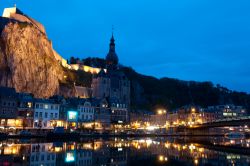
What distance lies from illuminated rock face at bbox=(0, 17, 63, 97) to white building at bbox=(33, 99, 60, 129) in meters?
19.3

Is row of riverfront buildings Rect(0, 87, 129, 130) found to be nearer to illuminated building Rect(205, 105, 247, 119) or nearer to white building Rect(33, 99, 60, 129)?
white building Rect(33, 99, 60, 129)

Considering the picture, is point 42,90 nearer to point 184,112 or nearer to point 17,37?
point 17,37

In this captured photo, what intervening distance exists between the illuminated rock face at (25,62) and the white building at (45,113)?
19348 mm

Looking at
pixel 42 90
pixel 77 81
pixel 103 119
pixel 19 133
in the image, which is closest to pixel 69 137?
pixel 19 133

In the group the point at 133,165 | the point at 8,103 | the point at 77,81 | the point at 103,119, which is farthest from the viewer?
the point at 77,81

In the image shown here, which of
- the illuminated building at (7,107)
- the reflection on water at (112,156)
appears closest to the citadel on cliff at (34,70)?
the illuminated building at (7,107)

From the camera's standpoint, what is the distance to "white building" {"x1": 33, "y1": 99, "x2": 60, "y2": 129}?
82875 millimetres

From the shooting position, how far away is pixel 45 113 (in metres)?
84.9

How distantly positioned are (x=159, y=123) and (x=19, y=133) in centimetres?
8687

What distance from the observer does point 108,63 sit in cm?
13538

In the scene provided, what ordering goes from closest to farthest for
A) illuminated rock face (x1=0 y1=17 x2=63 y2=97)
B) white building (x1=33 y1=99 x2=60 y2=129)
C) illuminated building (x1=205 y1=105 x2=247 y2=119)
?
white building (x1=33 y1=99 x2=60 y2=129)
illuminated rock face (x1=0 y1=17 x2=63 y2=97)
illuminated building (x1=205 y1=105 x2=247 y2=119)

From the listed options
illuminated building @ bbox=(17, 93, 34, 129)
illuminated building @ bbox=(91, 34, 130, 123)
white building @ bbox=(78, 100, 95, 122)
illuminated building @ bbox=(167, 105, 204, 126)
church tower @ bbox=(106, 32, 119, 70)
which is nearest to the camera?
illuminated building @ bbox=(17, 93, 34, 129)

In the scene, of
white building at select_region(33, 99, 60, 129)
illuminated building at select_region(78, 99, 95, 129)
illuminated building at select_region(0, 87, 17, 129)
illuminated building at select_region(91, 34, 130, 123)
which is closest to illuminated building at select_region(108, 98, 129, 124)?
illuminated building at select_region(91, 34, 130, 123)

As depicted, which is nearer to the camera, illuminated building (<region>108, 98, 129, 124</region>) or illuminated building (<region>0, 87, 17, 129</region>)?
illuminated building (<region>0, 87, 17, 129</region>)
